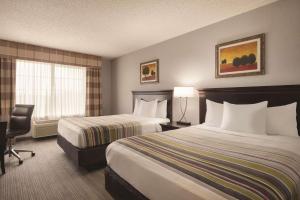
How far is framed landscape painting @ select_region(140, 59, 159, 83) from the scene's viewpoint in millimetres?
4336

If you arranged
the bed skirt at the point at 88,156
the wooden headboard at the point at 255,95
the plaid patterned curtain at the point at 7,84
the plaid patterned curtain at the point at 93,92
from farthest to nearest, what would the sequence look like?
the plaid patterned curtain at the point at 93,92 → the plaid patterned curtain at the point at 7,84 → the bed skirt at the point at 88,156 → the wooden headboard at the point at 255,95

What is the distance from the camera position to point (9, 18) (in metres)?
2.90

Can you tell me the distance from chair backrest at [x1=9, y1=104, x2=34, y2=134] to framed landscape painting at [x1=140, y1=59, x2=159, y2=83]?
8.87 feet

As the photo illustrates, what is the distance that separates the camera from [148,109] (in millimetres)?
4027

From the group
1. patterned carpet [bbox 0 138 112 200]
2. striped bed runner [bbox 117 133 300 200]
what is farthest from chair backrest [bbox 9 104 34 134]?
striped bed runner [bbox 117 133 300 200]

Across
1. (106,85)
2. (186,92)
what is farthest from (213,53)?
(106,85)

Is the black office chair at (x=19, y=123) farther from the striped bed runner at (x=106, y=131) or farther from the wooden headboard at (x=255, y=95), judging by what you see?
the wooden headboard at (x=255, y=95)

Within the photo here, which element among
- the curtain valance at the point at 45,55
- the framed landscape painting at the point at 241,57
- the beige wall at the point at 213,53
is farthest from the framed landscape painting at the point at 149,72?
the curtain valance at the point at 45,55

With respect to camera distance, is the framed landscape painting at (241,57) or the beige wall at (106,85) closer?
the framed landscape painting at (241,57)

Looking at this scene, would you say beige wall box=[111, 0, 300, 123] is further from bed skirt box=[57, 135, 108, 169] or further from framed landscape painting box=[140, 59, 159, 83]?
bed skirt box=[57, 135, 108, 169]

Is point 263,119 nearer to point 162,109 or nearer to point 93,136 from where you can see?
point 162,109

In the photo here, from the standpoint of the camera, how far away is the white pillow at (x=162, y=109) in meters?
3.87

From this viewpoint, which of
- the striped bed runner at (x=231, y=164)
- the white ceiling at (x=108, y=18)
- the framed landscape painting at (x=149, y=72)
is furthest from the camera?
the framed landscape painting at (x=149, y=72)

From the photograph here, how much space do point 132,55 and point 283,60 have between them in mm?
3853
